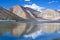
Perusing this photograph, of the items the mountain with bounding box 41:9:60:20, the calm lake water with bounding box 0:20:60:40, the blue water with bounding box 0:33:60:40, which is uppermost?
the mountain with bounding box 41:9:60:20

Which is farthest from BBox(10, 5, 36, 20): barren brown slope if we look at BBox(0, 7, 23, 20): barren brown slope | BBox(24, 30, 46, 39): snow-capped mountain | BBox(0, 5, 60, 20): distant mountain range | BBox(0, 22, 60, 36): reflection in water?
BBox(24, 30, 46, 39): snow-capped mountain

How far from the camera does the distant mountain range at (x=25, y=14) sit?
271 inches

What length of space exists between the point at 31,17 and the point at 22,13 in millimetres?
368

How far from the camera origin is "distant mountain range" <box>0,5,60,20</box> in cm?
689

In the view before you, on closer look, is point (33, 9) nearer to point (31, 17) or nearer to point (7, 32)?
point (31, 17)

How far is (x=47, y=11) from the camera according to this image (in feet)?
23.1

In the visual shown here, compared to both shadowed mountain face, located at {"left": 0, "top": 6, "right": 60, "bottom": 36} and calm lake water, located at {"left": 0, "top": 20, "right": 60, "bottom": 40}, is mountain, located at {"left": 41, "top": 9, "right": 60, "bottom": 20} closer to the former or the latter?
shadowed mountain face, located at {"left": 0, "top": 6, "right": 60, "bottom": 36}

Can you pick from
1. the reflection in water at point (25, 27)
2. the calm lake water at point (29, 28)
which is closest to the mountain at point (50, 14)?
the calm lake water at point (29, 28)

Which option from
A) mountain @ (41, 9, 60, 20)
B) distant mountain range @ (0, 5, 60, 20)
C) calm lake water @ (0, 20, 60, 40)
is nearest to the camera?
calm lake water @ (0, 20, 60, 40)

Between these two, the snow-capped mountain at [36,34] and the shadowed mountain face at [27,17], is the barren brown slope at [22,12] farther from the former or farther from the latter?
the snow-capped mountain at [36,34]

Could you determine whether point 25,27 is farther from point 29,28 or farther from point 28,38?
point 28,38

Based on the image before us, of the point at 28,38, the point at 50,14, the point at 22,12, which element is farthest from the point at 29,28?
the point at 50,14

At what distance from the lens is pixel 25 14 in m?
6.92

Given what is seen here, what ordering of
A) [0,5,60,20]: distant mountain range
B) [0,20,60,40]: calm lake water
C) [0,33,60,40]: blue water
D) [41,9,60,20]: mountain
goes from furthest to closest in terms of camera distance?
[41,9,60,20]: mountain < [0,5,60,20]: distant mountain range < [0,20,60,40]: calm lake water < [0,33,60,40]: blue water
